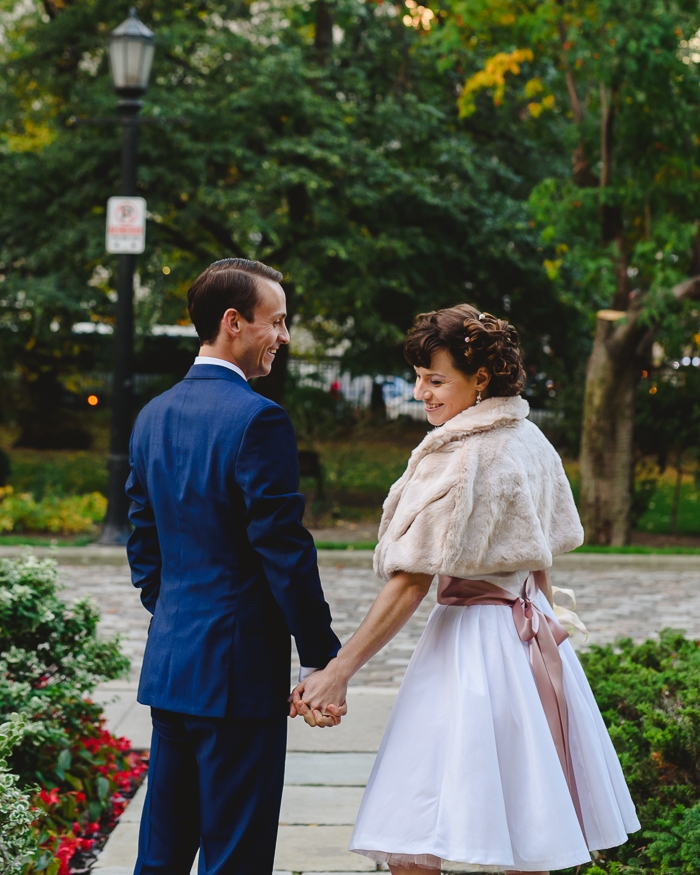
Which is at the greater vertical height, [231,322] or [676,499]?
[231,322]

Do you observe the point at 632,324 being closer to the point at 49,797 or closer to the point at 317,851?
the point at 317,851

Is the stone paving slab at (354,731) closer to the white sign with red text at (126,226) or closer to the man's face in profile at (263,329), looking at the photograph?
the man's face in profile at (263,329)

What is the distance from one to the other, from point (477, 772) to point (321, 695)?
0.44m

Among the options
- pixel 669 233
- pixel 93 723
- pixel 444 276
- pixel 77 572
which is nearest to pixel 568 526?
pixel 93 723

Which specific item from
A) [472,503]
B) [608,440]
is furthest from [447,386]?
[608,440]

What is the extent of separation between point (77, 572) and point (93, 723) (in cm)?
561

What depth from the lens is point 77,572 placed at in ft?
33.3

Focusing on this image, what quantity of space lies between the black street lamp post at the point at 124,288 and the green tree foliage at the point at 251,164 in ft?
5.54

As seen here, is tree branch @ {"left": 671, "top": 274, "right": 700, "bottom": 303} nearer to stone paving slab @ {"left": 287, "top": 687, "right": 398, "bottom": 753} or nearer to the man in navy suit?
stone paving slab @ {"left": 287, "top": 687, "right": 398, "bottom": 753}

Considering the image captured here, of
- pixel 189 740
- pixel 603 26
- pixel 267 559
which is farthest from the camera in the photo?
pixel 603 26

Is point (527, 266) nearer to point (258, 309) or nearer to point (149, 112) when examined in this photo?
point (149, 112)

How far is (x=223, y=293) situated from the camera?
2.77 metres

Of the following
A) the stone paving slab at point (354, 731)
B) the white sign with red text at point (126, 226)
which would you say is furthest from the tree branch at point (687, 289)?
the stone paving slab at point (354, 731)

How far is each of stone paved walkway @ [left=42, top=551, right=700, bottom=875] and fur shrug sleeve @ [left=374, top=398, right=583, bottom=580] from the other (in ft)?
4.49
